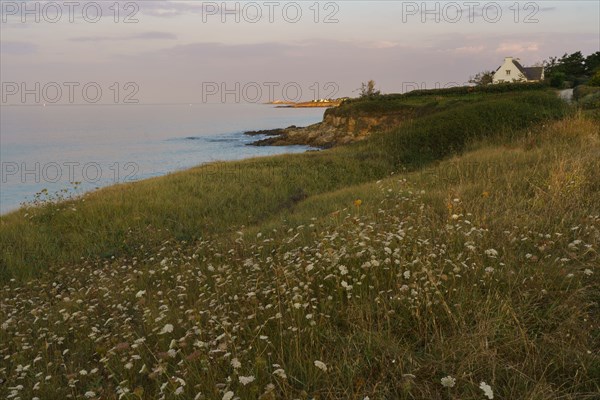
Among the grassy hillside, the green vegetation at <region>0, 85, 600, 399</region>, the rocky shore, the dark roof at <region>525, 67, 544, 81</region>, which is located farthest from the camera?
the dark roof at <region>525, 67, 544, 81</region>

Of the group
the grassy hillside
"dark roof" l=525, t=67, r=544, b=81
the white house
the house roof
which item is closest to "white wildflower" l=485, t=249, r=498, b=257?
the grassy hillside

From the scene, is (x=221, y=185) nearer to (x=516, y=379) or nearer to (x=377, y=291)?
(x=377, y=291)

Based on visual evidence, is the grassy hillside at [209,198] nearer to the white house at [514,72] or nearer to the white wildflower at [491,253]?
the white wildflower at [491,253]

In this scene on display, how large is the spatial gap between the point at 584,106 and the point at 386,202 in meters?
18.5

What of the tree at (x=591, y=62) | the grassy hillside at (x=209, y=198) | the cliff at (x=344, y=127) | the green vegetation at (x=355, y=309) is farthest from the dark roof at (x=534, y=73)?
the green vegetation at (x=355, y=309)

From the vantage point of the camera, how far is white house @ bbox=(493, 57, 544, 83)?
6562cm

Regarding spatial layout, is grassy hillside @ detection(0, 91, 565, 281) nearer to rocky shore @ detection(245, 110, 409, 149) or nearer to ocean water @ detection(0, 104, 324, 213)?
ocean water @ detection(0, 104, 324, 213)

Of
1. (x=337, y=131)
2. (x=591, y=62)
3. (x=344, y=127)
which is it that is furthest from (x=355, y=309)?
(x=591, y=62)

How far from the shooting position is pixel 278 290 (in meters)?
4.15

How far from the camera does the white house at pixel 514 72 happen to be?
65.6 metres

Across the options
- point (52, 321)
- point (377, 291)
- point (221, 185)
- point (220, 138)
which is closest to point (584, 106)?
point (221, 185)

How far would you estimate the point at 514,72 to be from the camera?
2598 inches

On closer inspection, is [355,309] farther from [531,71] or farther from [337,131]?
[531,71]

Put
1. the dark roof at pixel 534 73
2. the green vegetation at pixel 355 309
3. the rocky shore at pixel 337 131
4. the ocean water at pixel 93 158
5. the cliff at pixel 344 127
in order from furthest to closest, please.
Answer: the dark roof at pixel 534 73, the rocky shore at pixel 337 131, the cliff at pixel 344 127, the ocean water at pixel 93 158, the green vegetation at pixel 355 309
